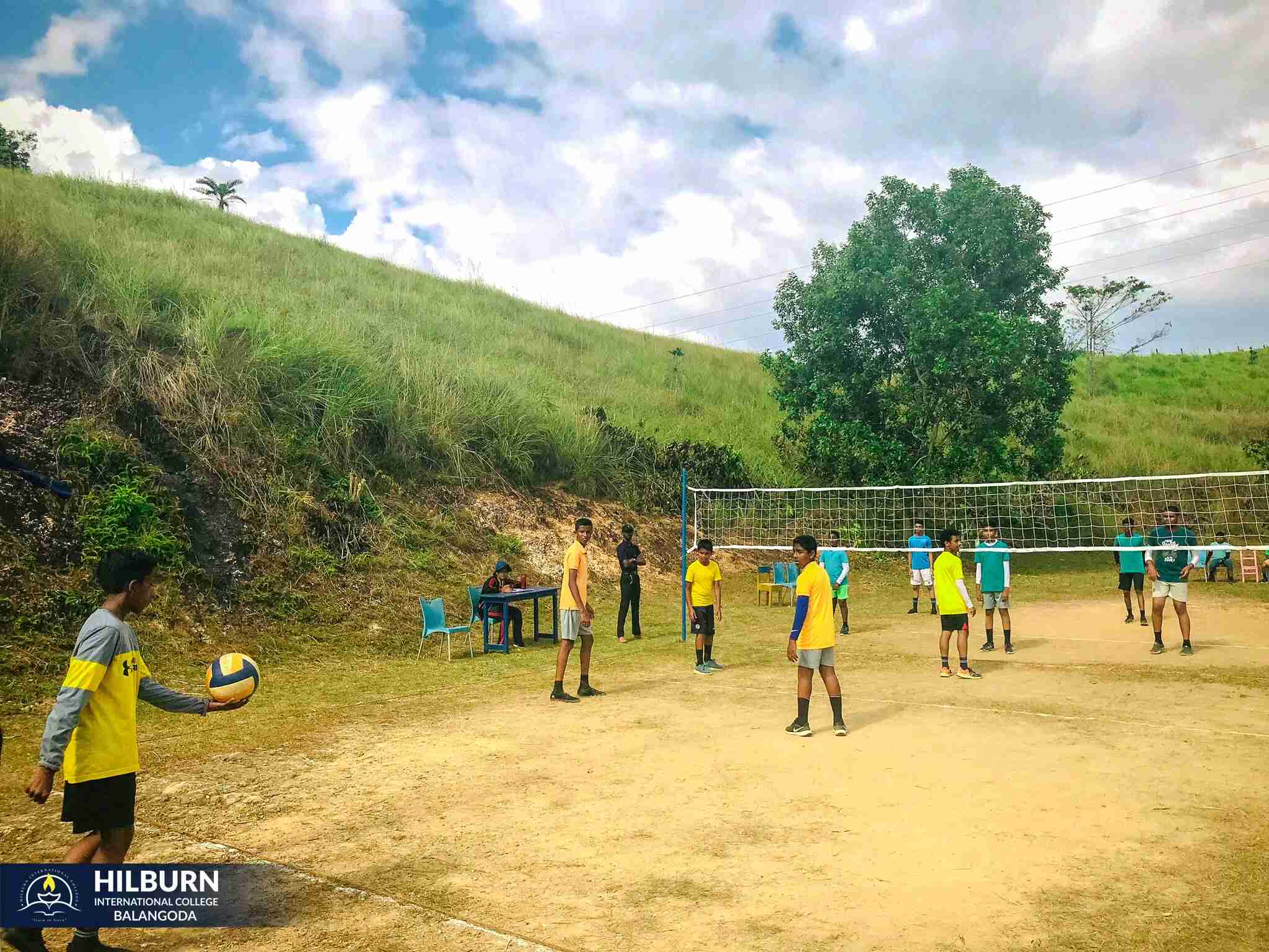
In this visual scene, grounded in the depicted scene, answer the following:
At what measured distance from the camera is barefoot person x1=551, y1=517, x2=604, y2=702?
Answer: 951 cm

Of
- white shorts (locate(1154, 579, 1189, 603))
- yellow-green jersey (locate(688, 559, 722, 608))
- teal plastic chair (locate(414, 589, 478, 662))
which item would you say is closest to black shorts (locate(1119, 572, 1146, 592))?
white shorts (locate(1154, 579, 1189, 603))

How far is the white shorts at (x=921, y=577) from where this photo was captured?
16.6 m

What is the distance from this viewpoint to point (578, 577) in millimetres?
9508

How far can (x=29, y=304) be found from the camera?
48.8 feet

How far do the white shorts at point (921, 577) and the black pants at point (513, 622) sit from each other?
760 centimetres

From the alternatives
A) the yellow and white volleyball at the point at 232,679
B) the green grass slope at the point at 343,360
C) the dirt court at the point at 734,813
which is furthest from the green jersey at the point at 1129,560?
the yellow and white volleyball at the point at 232,679

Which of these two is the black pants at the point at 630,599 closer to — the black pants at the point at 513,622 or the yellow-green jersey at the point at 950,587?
the black pants at the point at 513,622

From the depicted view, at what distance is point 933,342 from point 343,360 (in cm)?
1462

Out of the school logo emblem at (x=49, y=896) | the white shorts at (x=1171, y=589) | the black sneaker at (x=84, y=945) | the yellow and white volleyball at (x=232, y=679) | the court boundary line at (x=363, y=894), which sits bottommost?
the court boundary line at (x=363, y=894)

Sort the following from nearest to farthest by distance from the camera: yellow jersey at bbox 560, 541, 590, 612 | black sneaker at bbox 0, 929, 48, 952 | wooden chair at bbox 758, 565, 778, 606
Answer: black sneaker at bbox 0, 929, 48, 952, yellow jersey at bbox 560, 541, 590, 612, wooden chair at bbox 758, 565, 778, 606

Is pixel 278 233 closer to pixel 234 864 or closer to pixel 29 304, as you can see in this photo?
pixel 29 304

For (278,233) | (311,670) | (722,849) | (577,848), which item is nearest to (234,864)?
(577,848)

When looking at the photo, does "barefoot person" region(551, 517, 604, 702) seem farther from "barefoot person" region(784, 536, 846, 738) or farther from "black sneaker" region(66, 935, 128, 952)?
"black sneaker" region(66, 935, 128, 952)

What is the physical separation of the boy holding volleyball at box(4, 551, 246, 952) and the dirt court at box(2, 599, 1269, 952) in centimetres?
66
